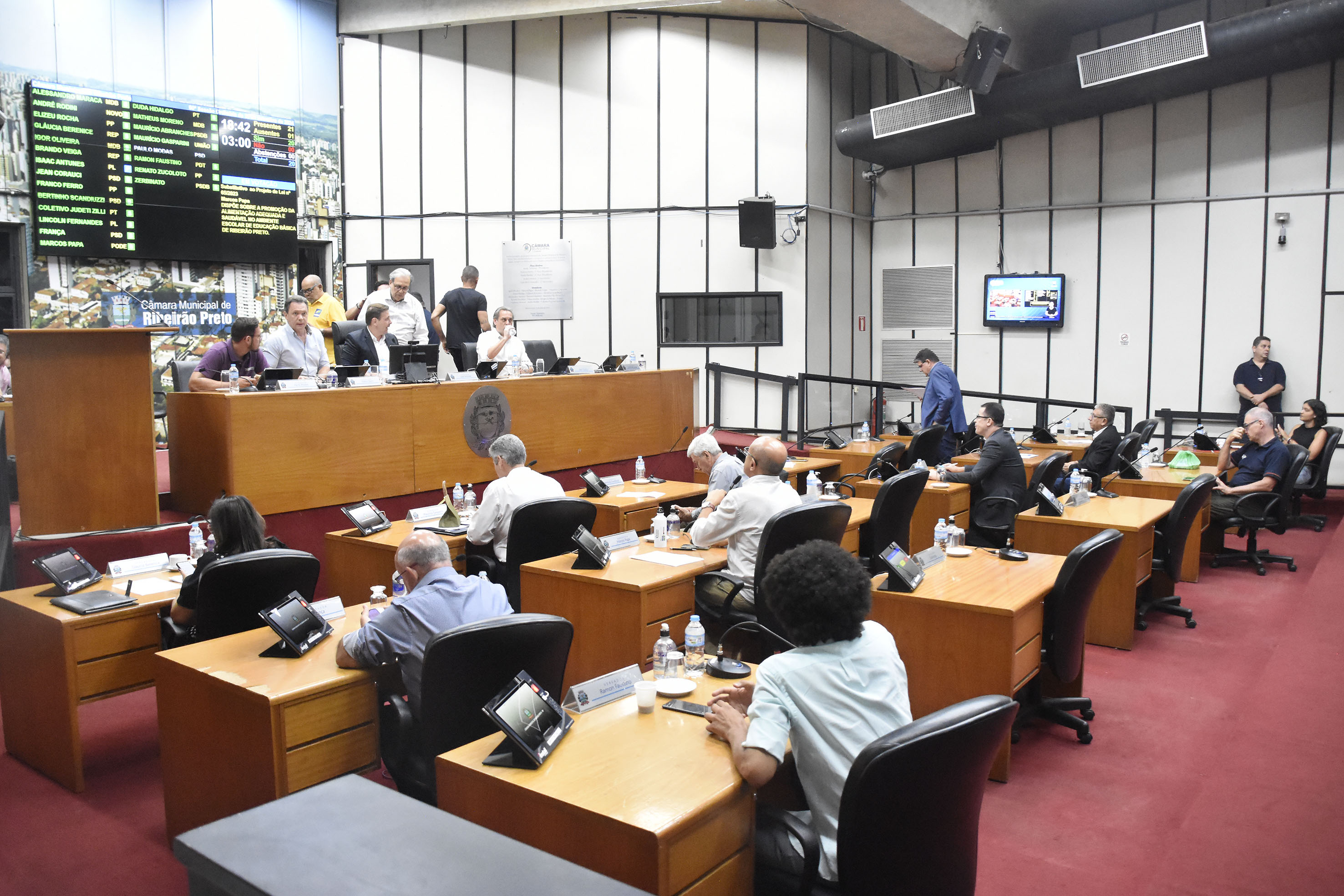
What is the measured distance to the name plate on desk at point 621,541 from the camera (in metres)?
4.79

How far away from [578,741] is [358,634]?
96 cm

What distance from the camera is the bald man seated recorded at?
299 cm

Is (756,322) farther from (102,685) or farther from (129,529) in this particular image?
(102,685)

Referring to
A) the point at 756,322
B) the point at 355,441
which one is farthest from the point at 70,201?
the point at 756,322

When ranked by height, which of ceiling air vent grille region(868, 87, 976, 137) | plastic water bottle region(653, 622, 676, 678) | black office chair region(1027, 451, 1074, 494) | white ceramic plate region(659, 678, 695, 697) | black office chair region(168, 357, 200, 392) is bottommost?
white ceramic plate region(659, 678, 695, 697)

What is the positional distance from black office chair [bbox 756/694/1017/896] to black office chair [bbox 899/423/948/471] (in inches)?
244

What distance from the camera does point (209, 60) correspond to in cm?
1039

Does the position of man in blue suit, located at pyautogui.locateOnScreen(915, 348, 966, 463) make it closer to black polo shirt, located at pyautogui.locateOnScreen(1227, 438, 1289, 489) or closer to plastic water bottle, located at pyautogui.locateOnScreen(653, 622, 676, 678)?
black polo shirt, located at pyautogui.locateOnScreen(1227, 438, 1289, 489)

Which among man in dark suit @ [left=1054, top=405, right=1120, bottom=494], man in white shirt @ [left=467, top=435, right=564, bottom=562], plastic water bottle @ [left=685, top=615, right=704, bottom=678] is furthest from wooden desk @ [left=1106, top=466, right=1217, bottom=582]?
plastic water bottle @ [left=685, top=615, right=704, bottom=678]

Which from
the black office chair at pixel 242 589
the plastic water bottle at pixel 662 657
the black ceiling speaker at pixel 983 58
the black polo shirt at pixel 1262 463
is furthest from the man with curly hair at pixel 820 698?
the black ceiling speaker at pixel 983 58

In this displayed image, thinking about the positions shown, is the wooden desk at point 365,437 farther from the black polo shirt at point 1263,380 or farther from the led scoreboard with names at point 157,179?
the black polo shirt at point 1263,380

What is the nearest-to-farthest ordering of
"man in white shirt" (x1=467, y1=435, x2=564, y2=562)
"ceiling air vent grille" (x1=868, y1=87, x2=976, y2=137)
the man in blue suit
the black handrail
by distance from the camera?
"man in white shirt" (x1=467, y1=435, x2=564, y2=562) → the man in blue suit → "ceiling air vent grille" (x1=868, y1=87, x2=976, y2=137) → the black handrail

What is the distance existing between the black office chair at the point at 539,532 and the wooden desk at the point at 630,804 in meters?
2.29

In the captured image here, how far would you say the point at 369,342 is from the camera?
23.9ft
